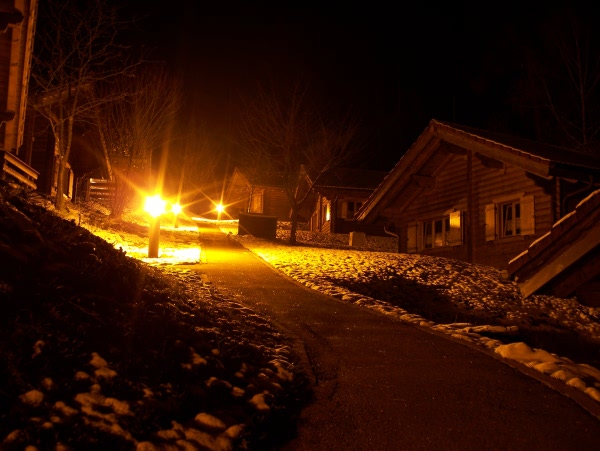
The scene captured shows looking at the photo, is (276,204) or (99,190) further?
(276,204)

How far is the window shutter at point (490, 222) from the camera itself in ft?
54.4

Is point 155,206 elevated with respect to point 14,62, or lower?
lower

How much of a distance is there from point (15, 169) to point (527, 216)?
17001 millimetres

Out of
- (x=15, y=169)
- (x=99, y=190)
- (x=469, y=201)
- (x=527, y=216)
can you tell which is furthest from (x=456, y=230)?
(x=99, y=190)

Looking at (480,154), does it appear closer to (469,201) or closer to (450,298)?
(469,201)

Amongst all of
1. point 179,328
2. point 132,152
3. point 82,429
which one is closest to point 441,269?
point 179,328

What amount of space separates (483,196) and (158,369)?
15.1 meters

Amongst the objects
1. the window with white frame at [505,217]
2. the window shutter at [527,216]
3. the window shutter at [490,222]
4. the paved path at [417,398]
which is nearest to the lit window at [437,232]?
the window shutter at [490,222]

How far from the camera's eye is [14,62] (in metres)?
11.4

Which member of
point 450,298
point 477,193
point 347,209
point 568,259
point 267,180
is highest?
point 267,180

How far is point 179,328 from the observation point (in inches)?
221

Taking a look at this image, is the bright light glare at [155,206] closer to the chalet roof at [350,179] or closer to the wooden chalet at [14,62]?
the wooden chalet at [14,62]

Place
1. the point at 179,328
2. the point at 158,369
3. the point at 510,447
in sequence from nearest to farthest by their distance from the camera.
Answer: the point at 510,447
the point at 158,369
the point at 179,328

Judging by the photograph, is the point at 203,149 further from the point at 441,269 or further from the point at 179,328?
the point at 179,328
